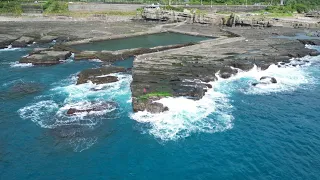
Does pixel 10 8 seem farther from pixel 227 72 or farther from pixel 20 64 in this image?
pixel 227 72

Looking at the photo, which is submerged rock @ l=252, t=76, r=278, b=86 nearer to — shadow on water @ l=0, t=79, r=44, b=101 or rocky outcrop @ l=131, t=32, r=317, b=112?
rocky outcrop @ l=131, t=32, r=317, b=112

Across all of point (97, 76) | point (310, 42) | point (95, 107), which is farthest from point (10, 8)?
point (310, 42)

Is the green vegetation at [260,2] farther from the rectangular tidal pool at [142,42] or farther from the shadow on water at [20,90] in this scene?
the shadow on water at [20,90]

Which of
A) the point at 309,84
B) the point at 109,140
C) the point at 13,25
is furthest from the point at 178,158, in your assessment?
the point at 13,25

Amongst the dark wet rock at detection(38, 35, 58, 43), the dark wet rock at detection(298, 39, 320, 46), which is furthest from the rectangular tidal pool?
the dark wet rock at detection(298, 39, 320, 46)

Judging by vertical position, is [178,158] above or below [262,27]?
below

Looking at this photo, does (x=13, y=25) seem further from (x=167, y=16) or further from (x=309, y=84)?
(x=309, y=84)

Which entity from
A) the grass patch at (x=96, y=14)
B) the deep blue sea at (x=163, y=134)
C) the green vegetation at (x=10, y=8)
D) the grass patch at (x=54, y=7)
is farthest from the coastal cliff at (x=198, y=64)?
the green vegetation at (x=10, y=8)
